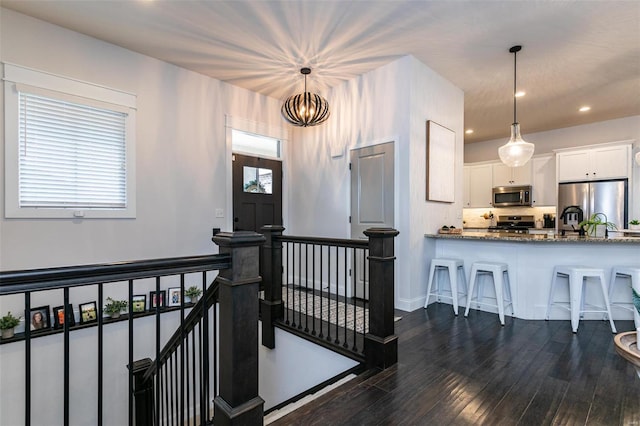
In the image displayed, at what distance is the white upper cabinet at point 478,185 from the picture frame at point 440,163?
328 cm

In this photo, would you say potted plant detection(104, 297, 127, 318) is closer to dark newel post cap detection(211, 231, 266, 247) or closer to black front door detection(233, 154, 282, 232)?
black front door detection(233, 154, 282, 232)

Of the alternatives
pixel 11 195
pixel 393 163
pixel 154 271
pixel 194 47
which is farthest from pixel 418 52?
pixel 11 195

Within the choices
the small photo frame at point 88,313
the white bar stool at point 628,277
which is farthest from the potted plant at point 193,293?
the white bar stool at point 628,277

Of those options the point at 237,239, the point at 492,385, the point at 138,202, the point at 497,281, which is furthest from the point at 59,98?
the point at 497,281

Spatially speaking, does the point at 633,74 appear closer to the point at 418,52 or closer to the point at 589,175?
the point at 589,175

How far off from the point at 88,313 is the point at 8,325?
60cm

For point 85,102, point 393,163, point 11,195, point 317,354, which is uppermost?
point 85,102

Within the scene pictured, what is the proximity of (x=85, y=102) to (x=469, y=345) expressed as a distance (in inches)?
180

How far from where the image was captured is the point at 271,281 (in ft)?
10.6

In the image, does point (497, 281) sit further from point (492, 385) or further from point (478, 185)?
point (478, 185)

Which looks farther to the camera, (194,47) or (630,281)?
(194,47)

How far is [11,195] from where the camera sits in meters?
2.95

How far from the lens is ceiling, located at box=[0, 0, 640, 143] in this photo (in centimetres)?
291

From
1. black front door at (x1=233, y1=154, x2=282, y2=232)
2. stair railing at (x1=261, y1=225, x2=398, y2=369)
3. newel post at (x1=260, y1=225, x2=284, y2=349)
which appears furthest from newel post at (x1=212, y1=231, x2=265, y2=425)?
black front door at (x1=233, y1=154, x2=282, y2=232)
